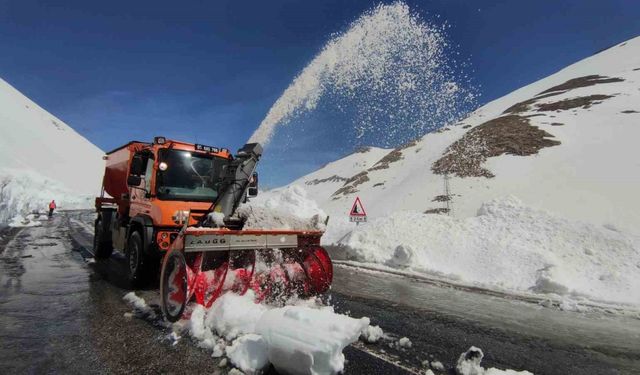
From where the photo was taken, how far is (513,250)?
37.4 feet

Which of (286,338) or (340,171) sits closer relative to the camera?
(286,338)

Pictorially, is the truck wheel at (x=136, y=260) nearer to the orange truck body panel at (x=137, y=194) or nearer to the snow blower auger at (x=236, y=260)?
the orange truck body panel at (x=137, y=194)

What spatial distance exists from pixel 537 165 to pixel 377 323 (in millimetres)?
30683

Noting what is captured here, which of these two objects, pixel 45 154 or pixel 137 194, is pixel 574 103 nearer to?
pixel 137 194

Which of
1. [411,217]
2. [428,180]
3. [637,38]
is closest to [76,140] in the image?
[428,180]

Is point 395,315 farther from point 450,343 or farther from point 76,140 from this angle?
point 76,140

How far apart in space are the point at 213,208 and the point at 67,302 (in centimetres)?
290

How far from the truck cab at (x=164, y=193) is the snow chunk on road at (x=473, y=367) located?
15.6ft

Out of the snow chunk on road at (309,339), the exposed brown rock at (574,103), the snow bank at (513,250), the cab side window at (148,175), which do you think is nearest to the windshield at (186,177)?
the cab side window at (148,175)

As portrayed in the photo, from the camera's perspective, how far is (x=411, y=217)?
15.2 m

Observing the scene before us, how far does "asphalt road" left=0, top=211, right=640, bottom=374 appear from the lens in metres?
4.13

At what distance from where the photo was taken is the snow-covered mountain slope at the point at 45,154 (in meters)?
61.8

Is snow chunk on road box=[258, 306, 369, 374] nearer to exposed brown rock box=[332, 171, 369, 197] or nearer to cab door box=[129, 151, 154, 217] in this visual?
cab door box=[129, 151, 154, 217]

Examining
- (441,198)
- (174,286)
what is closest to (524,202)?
(441,198)
